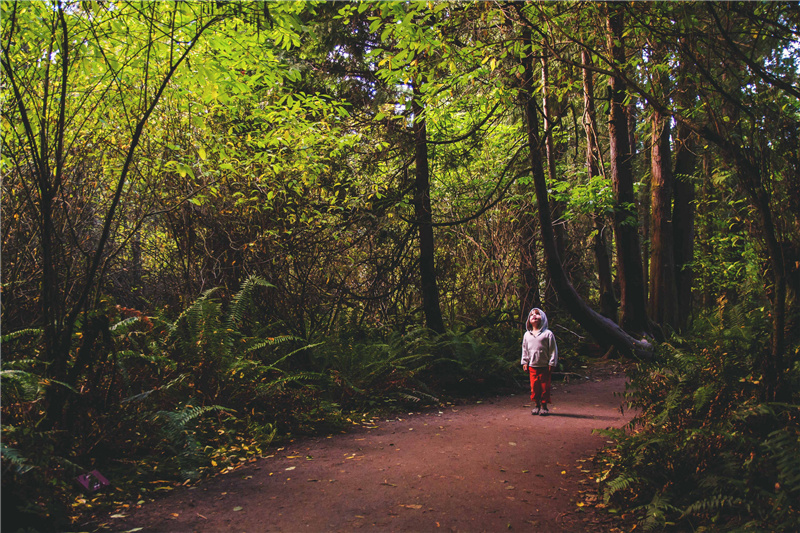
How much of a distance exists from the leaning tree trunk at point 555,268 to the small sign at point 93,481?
8.30 m

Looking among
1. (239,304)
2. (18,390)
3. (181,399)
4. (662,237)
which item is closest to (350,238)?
(239,304)

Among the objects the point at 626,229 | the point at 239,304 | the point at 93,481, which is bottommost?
the point at 93,481

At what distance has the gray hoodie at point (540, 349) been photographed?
8547 mm

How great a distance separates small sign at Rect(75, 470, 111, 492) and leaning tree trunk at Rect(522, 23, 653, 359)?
8299 millimetres

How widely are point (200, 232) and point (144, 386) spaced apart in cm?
349

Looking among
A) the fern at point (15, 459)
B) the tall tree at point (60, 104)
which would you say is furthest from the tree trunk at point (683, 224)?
the fern at point (15, 459)

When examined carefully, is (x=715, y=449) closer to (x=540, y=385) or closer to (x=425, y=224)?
(x=540, y=385)

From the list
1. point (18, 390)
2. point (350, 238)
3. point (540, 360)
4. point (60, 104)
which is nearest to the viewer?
point (60, 104)

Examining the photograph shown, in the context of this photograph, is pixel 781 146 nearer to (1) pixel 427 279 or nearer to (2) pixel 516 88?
(2) pixel 516 88

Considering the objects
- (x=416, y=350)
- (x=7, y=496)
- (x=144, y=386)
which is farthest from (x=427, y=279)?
(x=7, y=496)

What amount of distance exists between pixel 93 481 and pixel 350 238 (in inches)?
275

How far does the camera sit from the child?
8414 millimetres

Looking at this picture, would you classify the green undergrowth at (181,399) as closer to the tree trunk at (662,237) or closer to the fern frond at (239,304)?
the fern frond at (239,304)

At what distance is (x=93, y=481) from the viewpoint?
4.52 m
